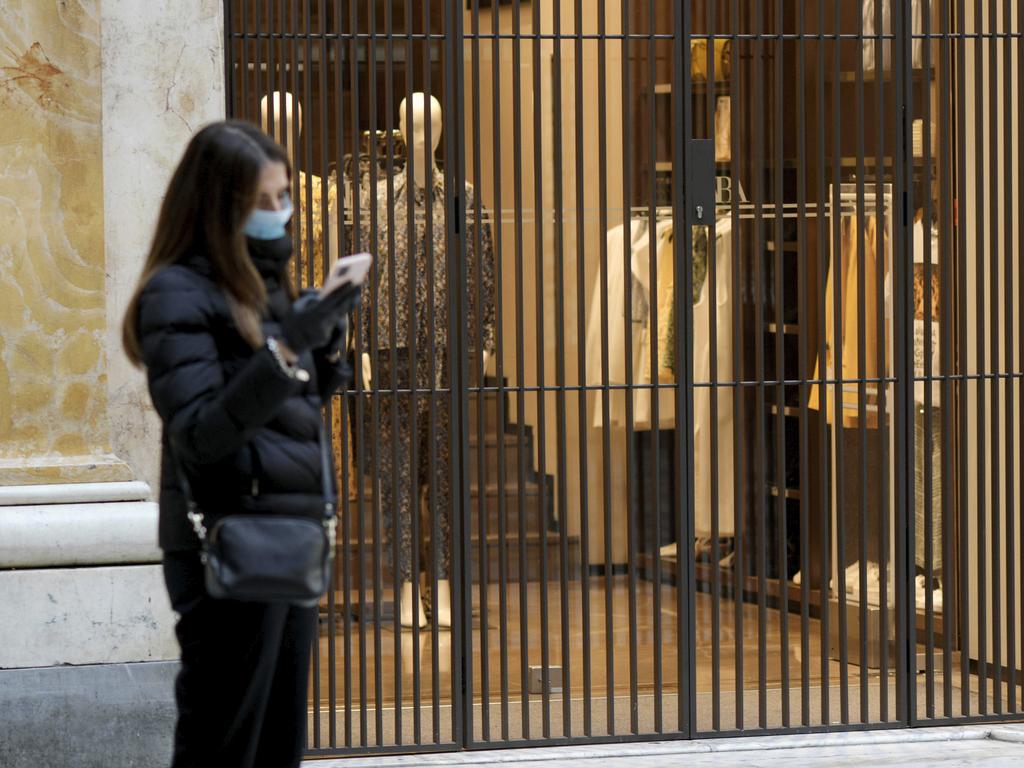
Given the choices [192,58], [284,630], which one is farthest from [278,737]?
[192,58]

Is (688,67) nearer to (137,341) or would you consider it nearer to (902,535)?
(902,535)

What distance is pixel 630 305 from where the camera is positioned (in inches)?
213

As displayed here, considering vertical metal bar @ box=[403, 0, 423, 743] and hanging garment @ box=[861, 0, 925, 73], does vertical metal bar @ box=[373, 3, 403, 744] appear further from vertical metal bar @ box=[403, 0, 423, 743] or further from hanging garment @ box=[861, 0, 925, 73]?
hanging garment @ box=[861, 0, 925, 73]

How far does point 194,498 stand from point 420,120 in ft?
7.58

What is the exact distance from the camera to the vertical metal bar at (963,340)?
548 centimetres

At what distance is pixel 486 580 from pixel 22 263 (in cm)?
161

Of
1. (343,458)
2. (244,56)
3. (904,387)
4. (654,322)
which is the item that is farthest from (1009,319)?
(244,56)

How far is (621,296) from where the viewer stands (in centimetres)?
569

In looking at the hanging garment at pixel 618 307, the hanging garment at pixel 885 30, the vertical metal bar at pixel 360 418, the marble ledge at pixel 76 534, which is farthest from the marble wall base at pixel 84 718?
the hanging garment at pixel 885 30

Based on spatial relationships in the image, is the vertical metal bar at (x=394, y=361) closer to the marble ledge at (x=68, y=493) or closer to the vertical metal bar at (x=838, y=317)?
the marble ledge at (x=68, y=493)

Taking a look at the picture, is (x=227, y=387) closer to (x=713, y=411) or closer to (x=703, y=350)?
(x=713, y=411)

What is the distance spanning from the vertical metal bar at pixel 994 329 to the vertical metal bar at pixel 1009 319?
0.09 feet

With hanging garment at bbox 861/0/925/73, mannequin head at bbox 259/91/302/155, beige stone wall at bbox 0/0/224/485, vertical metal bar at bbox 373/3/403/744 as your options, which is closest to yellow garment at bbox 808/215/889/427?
hanging garment at bbox 861/0/925/73

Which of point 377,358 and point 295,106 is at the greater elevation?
point 295,106
